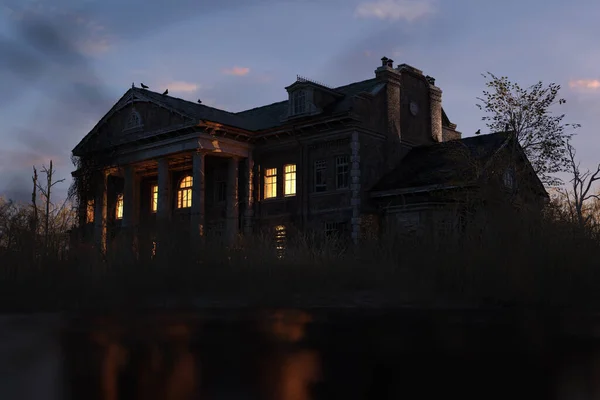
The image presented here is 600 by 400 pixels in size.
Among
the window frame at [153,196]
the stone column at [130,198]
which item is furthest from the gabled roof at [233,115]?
the window frame at [153,196]

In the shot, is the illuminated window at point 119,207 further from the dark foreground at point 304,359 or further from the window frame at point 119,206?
the dark foreground at point 304,359

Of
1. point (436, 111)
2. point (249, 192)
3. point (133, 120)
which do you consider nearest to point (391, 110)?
point (436, 111)

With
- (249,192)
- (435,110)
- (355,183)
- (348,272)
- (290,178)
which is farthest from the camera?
(435,110)

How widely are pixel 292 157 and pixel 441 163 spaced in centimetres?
701

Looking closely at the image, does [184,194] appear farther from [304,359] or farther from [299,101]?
[304,359]

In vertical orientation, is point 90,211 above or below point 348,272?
above

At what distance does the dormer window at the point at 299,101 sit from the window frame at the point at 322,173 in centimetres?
253

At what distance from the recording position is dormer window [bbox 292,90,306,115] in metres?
27.8

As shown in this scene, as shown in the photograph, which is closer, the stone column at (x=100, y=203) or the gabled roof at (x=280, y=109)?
the gabled roof at (x=280, y=109)

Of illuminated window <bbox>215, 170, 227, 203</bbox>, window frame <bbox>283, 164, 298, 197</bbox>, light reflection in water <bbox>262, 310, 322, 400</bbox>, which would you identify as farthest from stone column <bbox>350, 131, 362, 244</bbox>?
light reflection in water <bbox>262, 310, 322, 400</bbox>

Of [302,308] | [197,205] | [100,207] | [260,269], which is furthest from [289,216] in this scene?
[302,308]

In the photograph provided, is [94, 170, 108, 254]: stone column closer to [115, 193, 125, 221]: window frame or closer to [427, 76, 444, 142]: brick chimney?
[115, 193, 125, 221]: window frame

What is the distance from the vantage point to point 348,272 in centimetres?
1345

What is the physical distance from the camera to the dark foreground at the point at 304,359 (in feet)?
12.9
